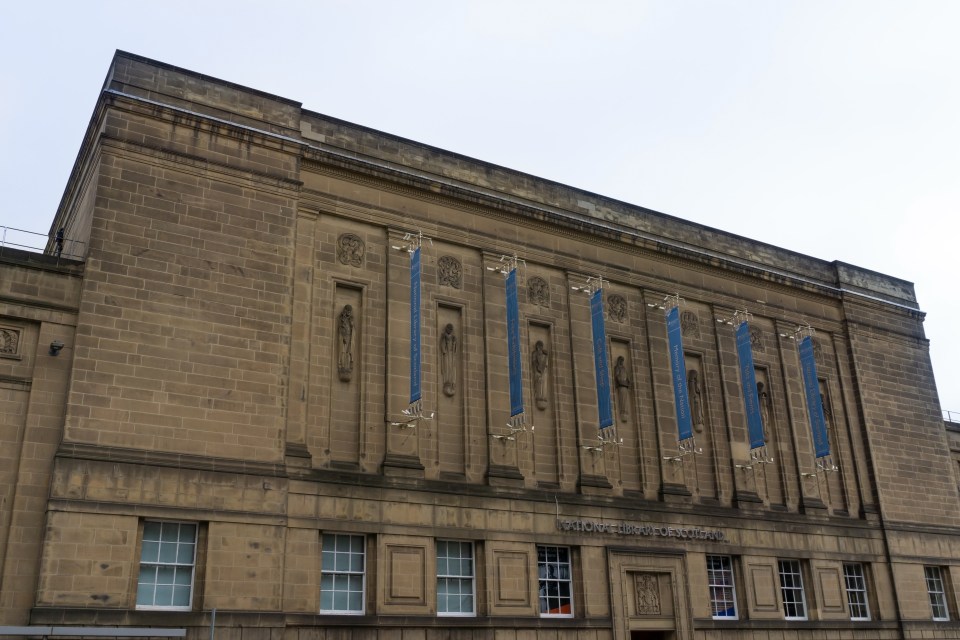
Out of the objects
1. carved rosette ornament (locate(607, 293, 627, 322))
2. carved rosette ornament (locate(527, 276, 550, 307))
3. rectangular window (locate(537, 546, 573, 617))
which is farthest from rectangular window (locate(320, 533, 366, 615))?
carved rosette ornament (locate(607, 293, 627, 322))

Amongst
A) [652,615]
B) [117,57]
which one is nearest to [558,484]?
[652,615]

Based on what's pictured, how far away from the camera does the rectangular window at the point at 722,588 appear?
2442 centimetres

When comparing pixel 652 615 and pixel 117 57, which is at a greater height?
pixel 117 57

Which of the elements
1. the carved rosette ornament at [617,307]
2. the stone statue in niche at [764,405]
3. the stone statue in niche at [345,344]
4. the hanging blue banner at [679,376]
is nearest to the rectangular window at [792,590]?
the stone statue in niche at [764,405]

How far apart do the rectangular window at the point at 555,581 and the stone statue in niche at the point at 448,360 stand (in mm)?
4528

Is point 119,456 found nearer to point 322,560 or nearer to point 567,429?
point 322,560

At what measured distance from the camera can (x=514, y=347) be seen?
74.3ft

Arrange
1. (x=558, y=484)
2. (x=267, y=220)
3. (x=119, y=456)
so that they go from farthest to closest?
Answer: (x=558, y=484), (x=267, y=220), (x=119, y=456)

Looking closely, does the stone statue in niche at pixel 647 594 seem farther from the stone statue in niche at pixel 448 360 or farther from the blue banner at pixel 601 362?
the stone statue in niche at pixel 448 360

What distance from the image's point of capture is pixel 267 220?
20766mm

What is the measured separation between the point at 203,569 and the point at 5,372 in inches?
215

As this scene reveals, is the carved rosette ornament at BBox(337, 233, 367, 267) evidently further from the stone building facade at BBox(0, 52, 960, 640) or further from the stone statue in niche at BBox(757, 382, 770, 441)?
the stone statue in niche at BBox(757, 382, 770, 441)

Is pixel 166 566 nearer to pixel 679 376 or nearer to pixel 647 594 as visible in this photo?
pixel 647 594

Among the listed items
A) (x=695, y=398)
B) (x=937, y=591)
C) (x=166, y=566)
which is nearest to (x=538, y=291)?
(x=695, y=398)
